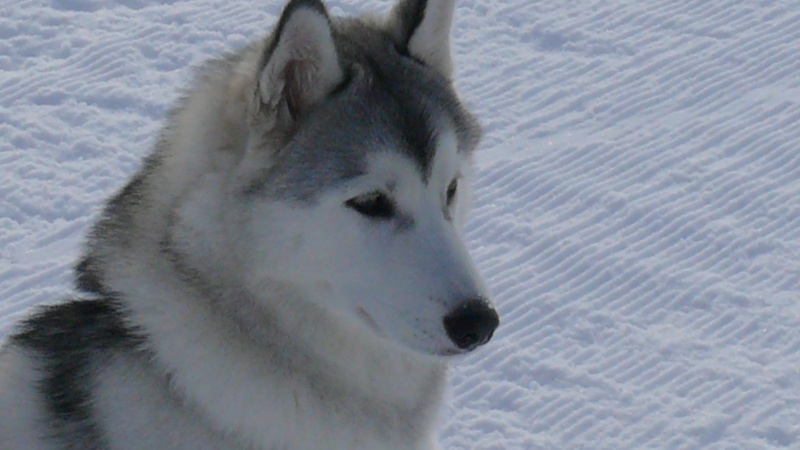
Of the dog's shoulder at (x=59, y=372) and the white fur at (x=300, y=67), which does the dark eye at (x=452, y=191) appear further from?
the dog's shoulder at (x=59, y=372)

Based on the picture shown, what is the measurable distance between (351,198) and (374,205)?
0.05 metres

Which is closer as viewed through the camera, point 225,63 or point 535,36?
point 225,63

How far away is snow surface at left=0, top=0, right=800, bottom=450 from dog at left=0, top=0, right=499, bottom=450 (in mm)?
1640

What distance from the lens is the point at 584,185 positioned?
5.55m

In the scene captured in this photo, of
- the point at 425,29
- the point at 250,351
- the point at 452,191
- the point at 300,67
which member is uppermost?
the point at 300,67

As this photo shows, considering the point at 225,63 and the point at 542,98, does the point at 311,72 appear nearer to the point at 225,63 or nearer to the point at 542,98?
the point at 225,63

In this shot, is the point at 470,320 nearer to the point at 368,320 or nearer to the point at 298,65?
the point at 368,320

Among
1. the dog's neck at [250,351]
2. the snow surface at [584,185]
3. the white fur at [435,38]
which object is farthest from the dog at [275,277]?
the snow surface at [584,185]

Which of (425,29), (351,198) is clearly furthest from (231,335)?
(425,29)

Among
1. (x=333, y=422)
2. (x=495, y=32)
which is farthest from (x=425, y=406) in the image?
(x=495, y=32)

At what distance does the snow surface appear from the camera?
449cm

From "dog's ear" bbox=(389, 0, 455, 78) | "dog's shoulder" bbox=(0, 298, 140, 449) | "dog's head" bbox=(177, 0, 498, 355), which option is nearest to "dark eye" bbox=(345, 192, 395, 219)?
"dog's head" bbox=(177, 0, 498, 355)

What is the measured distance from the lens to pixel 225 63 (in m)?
2.93

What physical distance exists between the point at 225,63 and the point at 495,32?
3.88 metres
